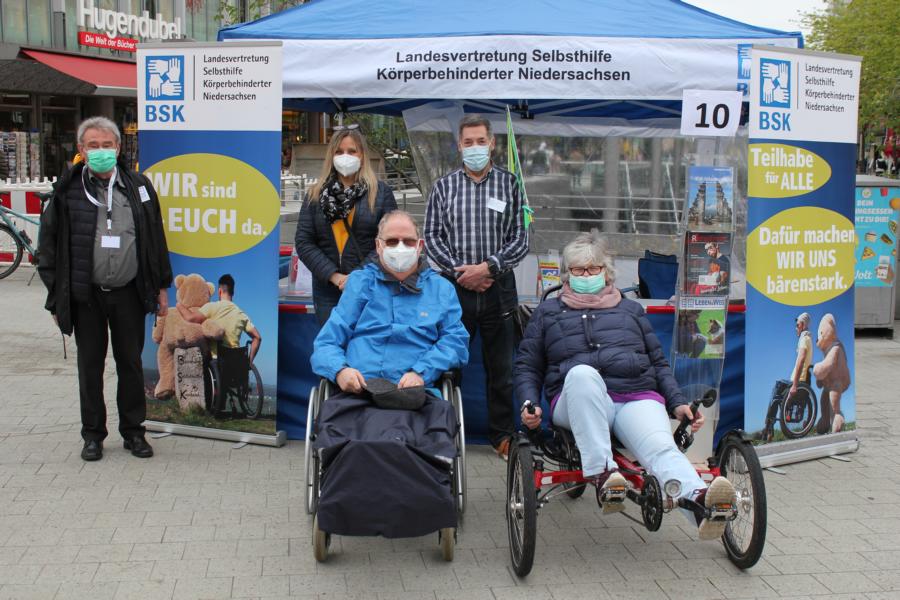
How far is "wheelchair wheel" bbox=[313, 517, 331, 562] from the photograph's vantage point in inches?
160

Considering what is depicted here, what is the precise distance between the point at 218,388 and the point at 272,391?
1.08 ft

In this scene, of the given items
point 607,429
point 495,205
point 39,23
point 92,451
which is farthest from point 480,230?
point 39,23

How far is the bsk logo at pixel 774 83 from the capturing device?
5.36 m

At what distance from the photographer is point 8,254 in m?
12.6

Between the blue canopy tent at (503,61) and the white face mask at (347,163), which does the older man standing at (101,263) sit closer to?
the blue canopy tent at (503,61)

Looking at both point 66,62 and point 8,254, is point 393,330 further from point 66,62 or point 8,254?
point 66,62

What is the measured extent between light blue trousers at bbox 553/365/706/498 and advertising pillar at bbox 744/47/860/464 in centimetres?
154

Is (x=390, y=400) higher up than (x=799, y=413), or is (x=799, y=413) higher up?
(x=390, y=400)

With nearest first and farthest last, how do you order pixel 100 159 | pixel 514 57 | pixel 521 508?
pixel 521 508, pixel 100 159, pixel 514 57

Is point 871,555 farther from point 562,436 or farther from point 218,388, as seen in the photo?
point 218,388

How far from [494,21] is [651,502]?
323 cm

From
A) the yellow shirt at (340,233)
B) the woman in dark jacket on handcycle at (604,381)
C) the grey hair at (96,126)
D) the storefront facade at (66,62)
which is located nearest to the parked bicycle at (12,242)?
the storefront facade at (66,62)

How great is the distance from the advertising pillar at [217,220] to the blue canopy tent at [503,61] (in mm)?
272

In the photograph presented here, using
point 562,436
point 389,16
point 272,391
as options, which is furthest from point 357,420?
point 389,16
